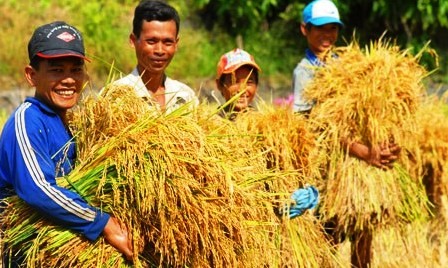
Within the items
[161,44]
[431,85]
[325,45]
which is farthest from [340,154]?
[431,85]

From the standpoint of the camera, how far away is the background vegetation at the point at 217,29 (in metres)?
8.82

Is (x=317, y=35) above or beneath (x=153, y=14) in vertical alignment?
beneath

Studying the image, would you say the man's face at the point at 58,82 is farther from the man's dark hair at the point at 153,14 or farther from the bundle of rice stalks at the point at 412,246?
the bundle of rice stalks at the point at 412,246

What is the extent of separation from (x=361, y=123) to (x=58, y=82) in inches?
67.4

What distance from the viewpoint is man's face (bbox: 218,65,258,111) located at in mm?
3832

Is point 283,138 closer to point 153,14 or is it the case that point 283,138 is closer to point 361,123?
point 361,123

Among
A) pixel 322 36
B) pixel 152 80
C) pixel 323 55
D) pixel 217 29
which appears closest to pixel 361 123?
pixel 323 55

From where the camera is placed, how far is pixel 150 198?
2.68m

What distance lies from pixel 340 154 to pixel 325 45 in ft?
2.03

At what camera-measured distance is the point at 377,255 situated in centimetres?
454

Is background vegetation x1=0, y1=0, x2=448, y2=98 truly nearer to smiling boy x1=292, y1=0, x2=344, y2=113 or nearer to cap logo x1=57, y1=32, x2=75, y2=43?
smiling boy x1=292, y1=0, x2=344, y2=113

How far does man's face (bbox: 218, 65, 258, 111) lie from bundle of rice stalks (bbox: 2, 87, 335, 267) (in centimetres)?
92

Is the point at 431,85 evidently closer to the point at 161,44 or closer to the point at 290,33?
the point at 290,33

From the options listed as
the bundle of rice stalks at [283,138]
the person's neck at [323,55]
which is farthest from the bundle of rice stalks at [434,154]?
the bundle of rice stalks at [283,138]
